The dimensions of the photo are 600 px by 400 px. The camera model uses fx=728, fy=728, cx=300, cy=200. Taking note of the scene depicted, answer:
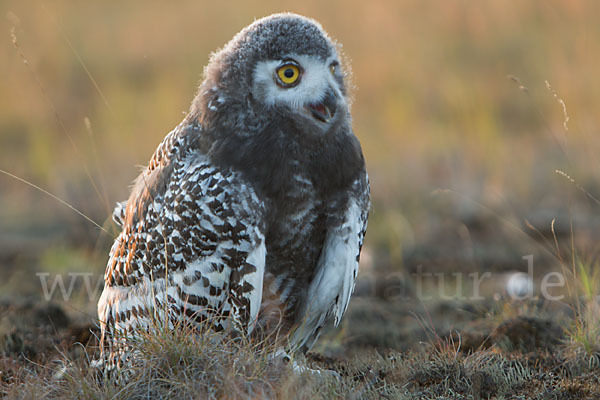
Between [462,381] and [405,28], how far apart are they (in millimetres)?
7996

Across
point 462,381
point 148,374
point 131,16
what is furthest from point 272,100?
point 131,16

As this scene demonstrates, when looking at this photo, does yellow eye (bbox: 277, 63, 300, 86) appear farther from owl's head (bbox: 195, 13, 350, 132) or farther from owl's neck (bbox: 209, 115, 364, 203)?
owl's neck (bbox: 209, 115, 364, 203)

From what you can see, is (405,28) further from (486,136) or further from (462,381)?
(462,381)

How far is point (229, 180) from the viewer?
3.29m

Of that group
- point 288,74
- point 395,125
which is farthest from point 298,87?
point 395,125

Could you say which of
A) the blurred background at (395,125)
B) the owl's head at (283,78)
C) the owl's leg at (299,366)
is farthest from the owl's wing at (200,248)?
the blurred background at (395,125)

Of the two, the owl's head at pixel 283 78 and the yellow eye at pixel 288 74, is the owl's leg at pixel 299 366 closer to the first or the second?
the owl's head at pixel 283 78

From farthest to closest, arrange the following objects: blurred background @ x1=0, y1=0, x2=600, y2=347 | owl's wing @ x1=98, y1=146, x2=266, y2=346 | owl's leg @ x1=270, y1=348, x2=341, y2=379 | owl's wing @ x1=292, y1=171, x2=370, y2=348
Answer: blurred background @ x1=0, y1=0, x2=600, y2=347 → owl's wing @ x1=292, y1=171, x2=370, y2=348 → owl's wing @ x1=98, y1=146, x2=266, y2=346 → owl's leg @ x1=270, y1=348, x2=341, y2=379

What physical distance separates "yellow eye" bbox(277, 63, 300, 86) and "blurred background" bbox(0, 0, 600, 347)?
2.16 m

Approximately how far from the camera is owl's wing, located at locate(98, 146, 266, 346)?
3256 mm

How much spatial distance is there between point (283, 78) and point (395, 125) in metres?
6.28

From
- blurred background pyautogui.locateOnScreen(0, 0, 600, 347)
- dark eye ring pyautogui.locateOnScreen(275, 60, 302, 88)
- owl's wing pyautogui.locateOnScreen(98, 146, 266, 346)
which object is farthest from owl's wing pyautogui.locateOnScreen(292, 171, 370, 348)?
blurred background pyautogui.locateOnScreen(0, 0, 600, 347)

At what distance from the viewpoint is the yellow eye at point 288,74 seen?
3316 millimetres

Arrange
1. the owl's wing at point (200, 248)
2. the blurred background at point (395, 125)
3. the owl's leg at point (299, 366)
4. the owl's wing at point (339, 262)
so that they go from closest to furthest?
the owl's leg at point (299, 366), the owl's wing at point (200, 248), the owl's wing at point (339, 262), the blurred background at point (395, 125)
